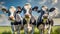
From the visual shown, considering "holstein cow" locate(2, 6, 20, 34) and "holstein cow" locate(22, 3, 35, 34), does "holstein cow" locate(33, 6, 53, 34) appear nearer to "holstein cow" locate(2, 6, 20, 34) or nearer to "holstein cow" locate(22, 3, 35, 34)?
"holstein cow" locate(22, 3, 35, 34)

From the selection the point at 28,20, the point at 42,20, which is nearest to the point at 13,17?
the point at 28,20

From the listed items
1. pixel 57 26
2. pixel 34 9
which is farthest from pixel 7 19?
pixel 57 26

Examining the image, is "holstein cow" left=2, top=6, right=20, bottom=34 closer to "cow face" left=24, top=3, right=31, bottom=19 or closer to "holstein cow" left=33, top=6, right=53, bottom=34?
"cow face" left=24, top=3, right=31, bottom=19

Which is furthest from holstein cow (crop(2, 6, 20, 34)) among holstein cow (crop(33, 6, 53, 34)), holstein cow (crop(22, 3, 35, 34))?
holstein cow (crop(33, 6, 53, 34))

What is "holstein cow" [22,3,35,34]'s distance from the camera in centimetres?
302

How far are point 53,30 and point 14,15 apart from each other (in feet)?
1.24

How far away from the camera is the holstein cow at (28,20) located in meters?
3.02

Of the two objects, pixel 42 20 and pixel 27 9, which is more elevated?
pixel 27 9

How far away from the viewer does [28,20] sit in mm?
3033

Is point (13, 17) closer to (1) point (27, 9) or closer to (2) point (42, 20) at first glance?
(1) point (27, 9)

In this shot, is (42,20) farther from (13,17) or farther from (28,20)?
(13,17)

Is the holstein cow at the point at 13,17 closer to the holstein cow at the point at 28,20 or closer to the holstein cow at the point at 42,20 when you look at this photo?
the holstein cow at the point at 28,20

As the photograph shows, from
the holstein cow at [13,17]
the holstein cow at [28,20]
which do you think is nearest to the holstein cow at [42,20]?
the holstein cow at [28,20]

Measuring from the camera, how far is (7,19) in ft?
10.0
